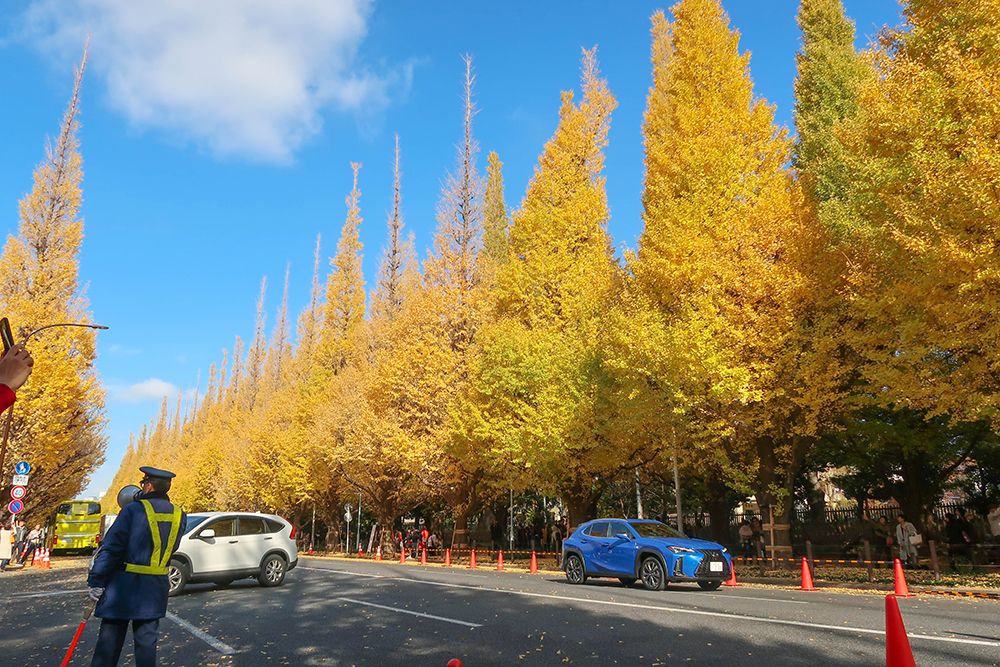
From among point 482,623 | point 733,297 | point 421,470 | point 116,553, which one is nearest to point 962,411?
point 733,297

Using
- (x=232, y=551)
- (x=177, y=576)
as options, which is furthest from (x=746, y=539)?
(x=177, y=576)

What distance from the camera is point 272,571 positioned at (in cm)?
1447

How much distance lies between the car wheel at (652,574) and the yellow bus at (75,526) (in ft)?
115

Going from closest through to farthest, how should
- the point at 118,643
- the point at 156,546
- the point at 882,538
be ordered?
1. the point at 118,643
2. the point at 156,546
3. the point at 882,538

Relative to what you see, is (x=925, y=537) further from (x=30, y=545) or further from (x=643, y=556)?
(x=30, y=545)

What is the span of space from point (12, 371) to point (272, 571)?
12.9 meters

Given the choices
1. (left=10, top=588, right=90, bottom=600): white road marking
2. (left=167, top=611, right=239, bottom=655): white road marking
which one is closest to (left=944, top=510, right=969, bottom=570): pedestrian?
(left=167, top=611, right=239, bottom=655): white road marking

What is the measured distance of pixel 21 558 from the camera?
2830cm

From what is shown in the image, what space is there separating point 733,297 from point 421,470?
1621 cm

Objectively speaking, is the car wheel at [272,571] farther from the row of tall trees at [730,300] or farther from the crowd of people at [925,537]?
the crowd of people at [925,537]

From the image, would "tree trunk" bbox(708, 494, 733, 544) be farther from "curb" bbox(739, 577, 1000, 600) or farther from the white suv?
the white suv

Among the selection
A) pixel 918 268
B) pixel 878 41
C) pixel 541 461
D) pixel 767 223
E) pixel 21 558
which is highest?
pixel 878 41

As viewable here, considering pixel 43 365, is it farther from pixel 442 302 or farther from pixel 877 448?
pixel 877 448

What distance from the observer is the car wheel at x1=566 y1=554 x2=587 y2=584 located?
52.1 feet
